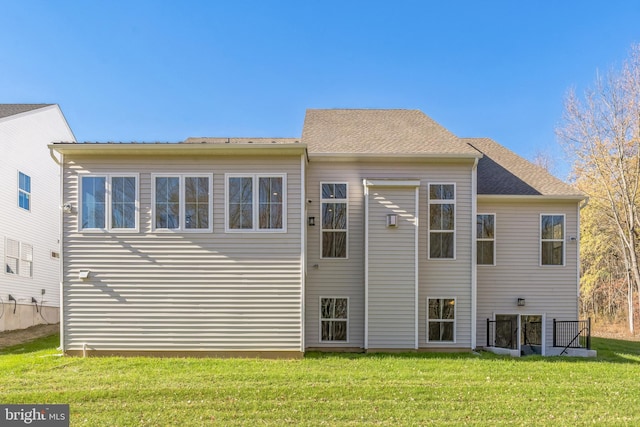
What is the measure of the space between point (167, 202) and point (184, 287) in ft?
6.38

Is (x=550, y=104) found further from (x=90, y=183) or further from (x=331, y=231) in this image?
(x=90, y=183)

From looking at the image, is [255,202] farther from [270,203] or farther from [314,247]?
[314,247]

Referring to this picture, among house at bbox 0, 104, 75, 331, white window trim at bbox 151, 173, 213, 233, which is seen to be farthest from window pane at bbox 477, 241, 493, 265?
house at bbox 0, 104, 75, 331

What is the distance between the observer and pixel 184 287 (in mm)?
8281

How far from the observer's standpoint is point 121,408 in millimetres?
5289

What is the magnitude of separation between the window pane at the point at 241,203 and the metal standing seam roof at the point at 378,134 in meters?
2.02

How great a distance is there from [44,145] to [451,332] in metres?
16.1

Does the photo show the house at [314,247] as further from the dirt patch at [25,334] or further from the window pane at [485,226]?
the dirt patch at [25,334]

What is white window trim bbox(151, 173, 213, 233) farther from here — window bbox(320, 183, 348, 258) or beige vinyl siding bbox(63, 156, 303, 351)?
window bbox(320, 183, 348, 258)

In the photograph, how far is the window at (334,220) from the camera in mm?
9656

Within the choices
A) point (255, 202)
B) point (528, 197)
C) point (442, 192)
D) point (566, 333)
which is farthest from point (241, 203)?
point (566, 333)

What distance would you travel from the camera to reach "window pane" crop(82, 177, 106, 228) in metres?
8.38

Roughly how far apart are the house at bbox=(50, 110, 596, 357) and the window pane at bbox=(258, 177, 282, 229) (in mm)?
32

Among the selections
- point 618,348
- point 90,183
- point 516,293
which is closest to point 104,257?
point 90,183
